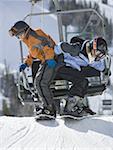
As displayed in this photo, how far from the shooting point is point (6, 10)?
60.4 feet

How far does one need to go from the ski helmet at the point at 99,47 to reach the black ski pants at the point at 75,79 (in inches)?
8.8

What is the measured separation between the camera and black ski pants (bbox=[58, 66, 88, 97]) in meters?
2.55

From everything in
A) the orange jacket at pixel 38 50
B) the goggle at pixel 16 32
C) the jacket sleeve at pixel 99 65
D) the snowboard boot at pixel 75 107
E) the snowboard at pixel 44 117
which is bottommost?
the snowboard at pixel 44 117

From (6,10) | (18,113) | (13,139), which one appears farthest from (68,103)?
(6,10)

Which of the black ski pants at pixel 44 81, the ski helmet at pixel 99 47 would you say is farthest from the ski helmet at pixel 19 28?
the ski helmet at pixel 99 47

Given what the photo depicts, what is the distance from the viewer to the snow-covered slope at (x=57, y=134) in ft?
6.98

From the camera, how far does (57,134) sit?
226 centimetres

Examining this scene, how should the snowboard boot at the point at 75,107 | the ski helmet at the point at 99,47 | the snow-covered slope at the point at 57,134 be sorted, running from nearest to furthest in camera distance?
the snow-covered slope at the point at 57,134, the ski helmet at the point at 99,47, the snowboard boot at the point at 75,107

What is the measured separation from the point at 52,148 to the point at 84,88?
54 cm

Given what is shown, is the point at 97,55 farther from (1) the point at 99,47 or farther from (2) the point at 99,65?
(2) the point at 99,65

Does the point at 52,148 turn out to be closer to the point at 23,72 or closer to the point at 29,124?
the point at 29,124

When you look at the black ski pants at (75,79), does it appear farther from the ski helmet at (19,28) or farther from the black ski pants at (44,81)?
the ski helmet at (19,28)

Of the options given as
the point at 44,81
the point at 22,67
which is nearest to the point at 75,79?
the point at 44,81

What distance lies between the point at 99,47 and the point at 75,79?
11.2 inches
